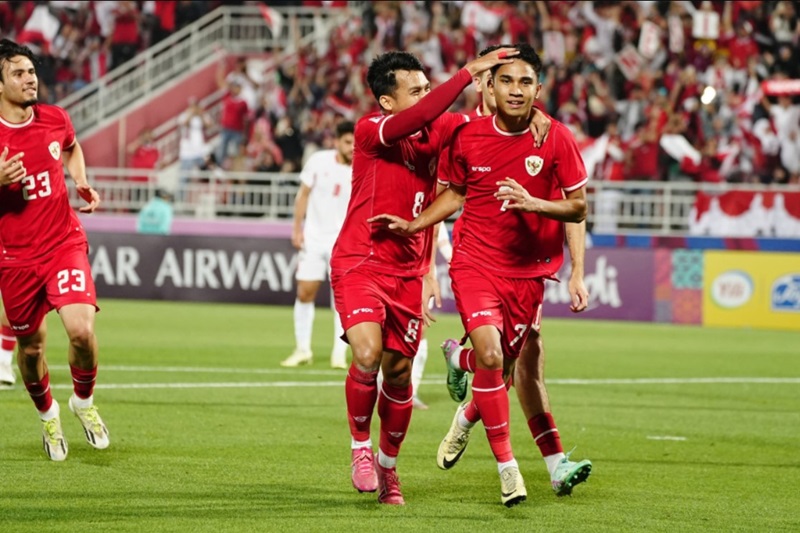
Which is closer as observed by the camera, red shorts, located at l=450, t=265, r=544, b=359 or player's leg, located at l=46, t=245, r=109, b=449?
red shorts, located at l=450, t=265, r=544, b=359

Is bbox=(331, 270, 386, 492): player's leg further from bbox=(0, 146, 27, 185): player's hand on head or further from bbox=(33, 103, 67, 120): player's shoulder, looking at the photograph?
bbox=(33, 103, 67, 120): player's shoulder

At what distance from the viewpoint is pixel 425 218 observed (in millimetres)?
7633

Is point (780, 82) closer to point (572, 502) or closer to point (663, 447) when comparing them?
point (663, 447)

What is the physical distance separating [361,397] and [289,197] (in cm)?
1807

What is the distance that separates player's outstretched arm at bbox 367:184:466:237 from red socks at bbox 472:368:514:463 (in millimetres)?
845

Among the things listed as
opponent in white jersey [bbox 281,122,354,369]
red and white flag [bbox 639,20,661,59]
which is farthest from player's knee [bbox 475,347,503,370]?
red and white flag [bbox 639,20,661,59]

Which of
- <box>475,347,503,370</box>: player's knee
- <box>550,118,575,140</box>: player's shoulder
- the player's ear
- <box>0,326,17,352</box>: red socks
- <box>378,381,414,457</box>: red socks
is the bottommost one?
<box>0,326,17,352</box>: red socks

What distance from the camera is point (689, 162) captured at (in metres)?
23.5

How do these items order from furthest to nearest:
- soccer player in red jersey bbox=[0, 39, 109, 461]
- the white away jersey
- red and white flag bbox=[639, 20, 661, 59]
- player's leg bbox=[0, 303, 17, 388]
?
red and white flag bbox=[639, 20, 661, 59] → the white away jersey → player's leg bbox=[0, 303, 17, 388] → soccer player in red jersey bbox=[0, 39, 109, 461]

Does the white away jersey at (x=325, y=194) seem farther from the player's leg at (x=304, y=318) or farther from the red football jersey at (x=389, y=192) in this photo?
the red football jersey at (x=389, y=192)

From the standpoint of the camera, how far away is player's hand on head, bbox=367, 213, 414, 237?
754cm

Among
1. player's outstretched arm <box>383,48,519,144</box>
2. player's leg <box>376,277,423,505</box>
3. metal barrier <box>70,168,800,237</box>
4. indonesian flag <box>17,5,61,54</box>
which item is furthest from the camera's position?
indonesian flag <box>17,5,61,54</box>

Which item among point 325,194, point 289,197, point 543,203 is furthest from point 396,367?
point 289,197

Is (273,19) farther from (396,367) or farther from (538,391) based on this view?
(396,367)
